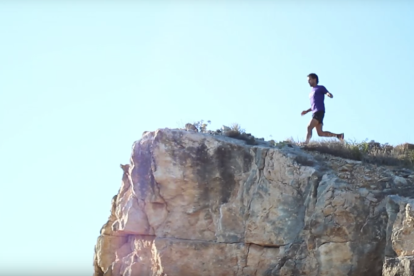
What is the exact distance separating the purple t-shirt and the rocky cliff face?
1.52 metres

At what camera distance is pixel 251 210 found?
15062mm

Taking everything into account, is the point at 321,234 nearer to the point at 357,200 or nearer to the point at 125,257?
the point at 357,200

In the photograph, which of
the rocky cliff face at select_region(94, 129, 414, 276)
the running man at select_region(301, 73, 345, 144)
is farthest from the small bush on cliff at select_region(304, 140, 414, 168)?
the running man at select_region(301, 73, 345, 144)

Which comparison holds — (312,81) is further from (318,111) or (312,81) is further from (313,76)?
(318,111)

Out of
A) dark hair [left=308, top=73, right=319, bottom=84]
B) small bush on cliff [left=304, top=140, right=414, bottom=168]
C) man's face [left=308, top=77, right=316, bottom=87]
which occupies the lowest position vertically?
small bush on cliff [left=304, top=140, right=414, bottom=168]

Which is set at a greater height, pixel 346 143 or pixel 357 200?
pixel 346 143

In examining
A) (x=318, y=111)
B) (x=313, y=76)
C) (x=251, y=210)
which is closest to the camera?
(x=251, y=210)

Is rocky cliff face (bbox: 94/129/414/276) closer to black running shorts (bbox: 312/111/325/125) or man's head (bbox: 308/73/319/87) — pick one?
black running shorts (bbox: 312/111/325/125)

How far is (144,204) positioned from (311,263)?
12.1 feet

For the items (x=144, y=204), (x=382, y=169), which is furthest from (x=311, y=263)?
(x=144, y=204)

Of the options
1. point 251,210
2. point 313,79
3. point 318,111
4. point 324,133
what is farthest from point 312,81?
point 251,210

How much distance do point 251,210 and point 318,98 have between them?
362 centimetres

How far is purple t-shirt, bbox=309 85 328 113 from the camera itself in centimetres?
1727

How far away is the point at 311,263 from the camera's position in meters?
14.2
